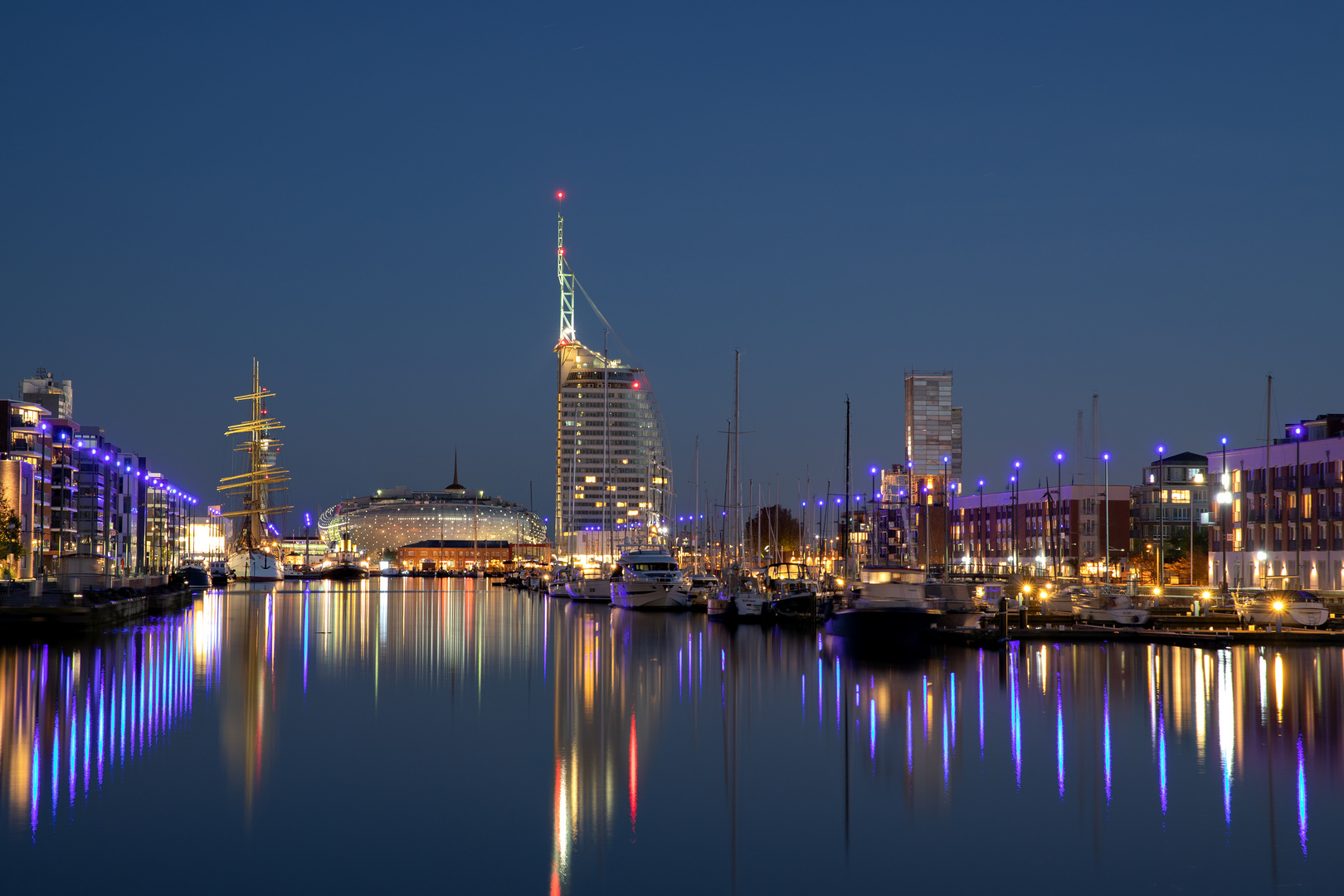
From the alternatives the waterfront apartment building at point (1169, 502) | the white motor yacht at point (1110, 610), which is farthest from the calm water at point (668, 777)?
the waterfront apartment building at point (1169, 502)

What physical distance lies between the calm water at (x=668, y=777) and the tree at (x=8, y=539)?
47.9 m

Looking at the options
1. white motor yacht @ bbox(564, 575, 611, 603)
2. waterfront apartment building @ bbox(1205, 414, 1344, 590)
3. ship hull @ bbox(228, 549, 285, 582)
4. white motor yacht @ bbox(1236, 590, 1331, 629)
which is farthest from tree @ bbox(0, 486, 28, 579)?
ship hull @ bbox(228, 549, 285, 582)

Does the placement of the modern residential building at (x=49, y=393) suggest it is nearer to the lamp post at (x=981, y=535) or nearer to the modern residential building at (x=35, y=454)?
the modern residential building at (x=35, y=454)

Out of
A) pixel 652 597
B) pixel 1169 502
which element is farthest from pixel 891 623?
pixel 1169 502

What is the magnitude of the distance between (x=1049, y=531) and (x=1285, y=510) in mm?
48164

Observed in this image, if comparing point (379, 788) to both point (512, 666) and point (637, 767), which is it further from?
point (512, 666)

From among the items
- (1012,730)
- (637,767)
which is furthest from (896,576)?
(637,767)

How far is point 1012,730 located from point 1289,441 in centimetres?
8182

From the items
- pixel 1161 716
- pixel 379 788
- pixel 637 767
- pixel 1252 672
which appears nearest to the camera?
pixel 379 788

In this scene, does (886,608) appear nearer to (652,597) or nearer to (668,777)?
(668,777)

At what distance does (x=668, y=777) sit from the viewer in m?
19.8

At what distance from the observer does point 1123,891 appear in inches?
520

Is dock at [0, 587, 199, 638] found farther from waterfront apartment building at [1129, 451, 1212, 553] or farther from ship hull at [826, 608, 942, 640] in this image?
waterfront apartment building at [1129, 451, 1212, 553]

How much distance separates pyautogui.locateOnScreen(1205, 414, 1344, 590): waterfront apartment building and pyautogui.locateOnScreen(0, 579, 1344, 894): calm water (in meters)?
53.3
